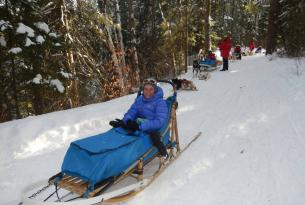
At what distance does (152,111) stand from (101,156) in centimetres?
169

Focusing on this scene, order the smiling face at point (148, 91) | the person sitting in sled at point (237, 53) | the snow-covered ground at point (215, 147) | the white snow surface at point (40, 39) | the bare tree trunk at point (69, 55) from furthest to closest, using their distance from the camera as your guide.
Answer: the person sitting in sled at point (237, 53), the bare tree trunk at point (69, 55), the white snow surface at point (40, 39), the smiling face at point (148, 91), the snow-covered ground at point (215, 147)

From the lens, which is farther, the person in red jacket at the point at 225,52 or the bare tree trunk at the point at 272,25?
the bare tree trunk at the point at 272,25

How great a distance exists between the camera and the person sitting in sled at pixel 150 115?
17.8 ft

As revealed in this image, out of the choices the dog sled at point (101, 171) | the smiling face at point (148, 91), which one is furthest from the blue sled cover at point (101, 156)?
the smiling face at point (148, 91)

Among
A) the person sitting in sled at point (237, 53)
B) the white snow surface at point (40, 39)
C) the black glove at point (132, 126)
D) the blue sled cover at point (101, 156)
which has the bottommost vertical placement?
the blue sled cover at point (101, 156)

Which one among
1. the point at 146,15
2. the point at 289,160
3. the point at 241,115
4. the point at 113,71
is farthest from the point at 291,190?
the point at 146,15

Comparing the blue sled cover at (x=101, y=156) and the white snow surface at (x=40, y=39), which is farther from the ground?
the white snow surface at (x=40, y=39)

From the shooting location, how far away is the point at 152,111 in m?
5.98

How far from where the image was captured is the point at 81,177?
175 inches

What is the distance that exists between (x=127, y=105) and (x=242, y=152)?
456 cm

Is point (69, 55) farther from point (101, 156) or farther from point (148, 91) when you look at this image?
point (101, 156)

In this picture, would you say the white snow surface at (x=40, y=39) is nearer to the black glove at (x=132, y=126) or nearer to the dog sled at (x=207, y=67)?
the black glove at (x=132, y=126)

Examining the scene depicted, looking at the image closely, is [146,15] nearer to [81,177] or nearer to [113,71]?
[113,71]

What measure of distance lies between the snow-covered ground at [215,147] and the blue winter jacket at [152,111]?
855 mm
